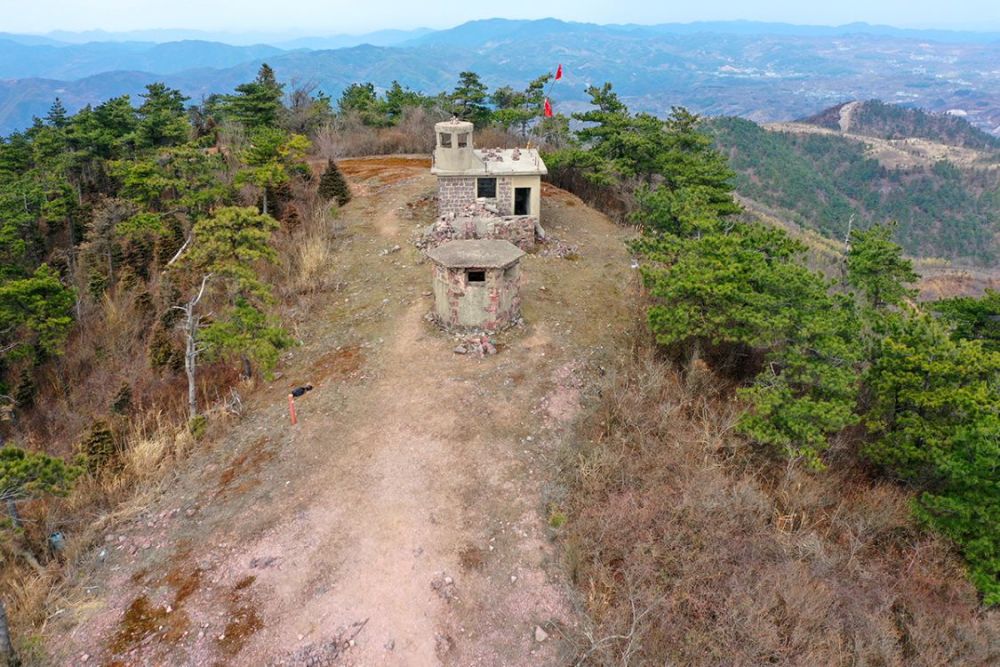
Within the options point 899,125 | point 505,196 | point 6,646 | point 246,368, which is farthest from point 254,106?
point 899,125

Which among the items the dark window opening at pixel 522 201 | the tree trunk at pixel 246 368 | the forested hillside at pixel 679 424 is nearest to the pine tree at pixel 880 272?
the forested hillside at pixel 679 424

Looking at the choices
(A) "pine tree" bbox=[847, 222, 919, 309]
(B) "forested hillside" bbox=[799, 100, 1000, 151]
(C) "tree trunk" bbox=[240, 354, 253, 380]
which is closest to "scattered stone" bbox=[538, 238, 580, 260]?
(A) "pine tree" bbox=[847, 222, 919, 309]

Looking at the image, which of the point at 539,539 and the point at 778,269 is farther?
the point at 778,269

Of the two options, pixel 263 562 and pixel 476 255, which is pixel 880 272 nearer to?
pixel 476 255

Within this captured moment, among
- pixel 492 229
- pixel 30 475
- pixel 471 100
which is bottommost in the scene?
pixel 30 475

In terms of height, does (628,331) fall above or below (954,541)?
above

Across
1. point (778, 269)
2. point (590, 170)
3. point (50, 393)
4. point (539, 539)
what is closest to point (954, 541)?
point (778, 269)

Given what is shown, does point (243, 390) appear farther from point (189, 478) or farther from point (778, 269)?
point (778, 269)
